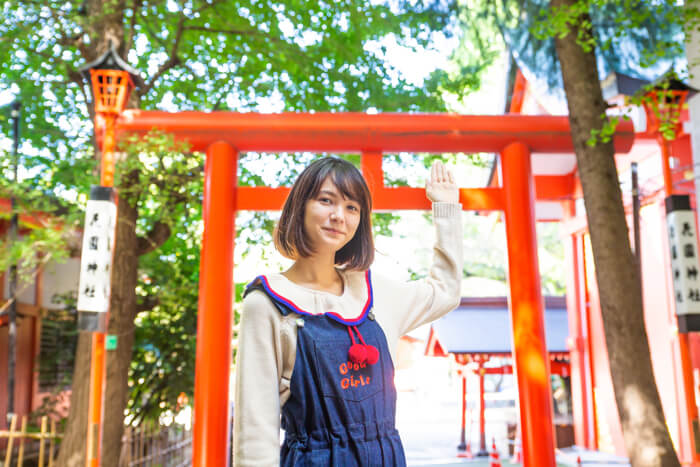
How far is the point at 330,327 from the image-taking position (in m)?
1.41

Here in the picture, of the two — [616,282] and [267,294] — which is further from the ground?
[616,282]

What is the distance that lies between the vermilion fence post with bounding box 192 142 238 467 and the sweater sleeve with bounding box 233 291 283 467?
13.2 feet

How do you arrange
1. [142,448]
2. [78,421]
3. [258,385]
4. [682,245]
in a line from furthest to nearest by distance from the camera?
[142,448]
[78,421]
[682,245]
[258,385]

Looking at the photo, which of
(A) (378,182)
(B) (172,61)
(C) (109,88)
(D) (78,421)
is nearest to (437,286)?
(A) (378,182)

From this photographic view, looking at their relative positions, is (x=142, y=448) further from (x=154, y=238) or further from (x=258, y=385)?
(x=258, y=385)

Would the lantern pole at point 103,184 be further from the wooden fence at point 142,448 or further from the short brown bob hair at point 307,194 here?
the short brown bob hair at point 307,194

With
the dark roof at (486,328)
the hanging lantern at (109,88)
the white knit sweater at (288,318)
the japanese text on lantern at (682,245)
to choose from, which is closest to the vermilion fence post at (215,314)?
the hanging lantern at (109,88)

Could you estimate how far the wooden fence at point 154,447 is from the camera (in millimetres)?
7828

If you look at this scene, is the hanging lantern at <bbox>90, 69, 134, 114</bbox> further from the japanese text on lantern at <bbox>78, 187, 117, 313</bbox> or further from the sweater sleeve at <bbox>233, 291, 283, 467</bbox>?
the sweater sleeve at <bbox>233, 291, 283, 467</bbox>

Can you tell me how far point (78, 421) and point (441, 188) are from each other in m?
6.23

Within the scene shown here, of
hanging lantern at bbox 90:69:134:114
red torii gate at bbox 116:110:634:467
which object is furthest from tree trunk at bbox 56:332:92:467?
hanging lantern at bbox 90:69:134:114

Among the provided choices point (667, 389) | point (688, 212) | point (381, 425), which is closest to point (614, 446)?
point (667, 389)

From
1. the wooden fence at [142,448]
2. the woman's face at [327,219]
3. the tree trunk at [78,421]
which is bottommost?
the wooden fence at [142,448]

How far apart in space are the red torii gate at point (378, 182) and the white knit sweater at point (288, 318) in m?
3.72
